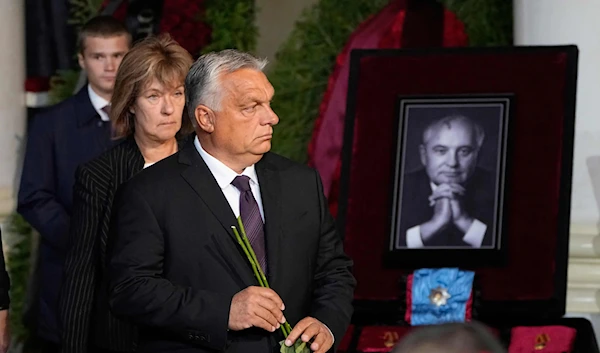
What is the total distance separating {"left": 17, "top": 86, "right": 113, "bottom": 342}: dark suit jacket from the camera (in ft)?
15.7

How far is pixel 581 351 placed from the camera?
4711 millimetres

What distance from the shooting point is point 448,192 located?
5039mm

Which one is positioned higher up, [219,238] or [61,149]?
[61,149]

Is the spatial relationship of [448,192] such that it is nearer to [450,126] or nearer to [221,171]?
[450,126]

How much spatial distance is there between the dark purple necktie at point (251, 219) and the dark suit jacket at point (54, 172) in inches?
51.9

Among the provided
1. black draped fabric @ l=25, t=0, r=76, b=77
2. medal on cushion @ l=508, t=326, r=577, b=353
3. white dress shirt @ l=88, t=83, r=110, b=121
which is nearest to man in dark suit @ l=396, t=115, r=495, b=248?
medal on cushion @ l=508, t=326, r=577, b=353

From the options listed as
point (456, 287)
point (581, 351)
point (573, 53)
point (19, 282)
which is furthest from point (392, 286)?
point (19, 282)

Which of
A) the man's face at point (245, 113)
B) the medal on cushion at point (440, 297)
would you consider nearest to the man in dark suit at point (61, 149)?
the medal on cushion at point (440, 297)

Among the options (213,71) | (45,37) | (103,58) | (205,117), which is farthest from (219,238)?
(45,37)

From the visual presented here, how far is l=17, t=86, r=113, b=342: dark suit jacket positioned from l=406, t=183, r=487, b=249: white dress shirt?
1104 mm

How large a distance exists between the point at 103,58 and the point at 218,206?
1807 mm

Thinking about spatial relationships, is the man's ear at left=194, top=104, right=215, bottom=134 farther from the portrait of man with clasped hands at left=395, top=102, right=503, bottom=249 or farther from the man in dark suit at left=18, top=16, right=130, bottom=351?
the portrait of man with clasped hands at left=395, top=102, right=503, bottom=249

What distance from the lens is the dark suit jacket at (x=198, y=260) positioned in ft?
11.2

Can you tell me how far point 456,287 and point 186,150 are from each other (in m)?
1.59
